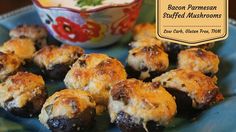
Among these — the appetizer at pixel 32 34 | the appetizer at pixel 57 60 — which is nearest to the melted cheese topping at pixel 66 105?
the appetizer at pixel 57 60

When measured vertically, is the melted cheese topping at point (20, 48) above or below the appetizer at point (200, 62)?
above

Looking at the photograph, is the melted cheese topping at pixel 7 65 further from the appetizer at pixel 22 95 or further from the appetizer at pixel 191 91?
the appetizer at pixel 191 91

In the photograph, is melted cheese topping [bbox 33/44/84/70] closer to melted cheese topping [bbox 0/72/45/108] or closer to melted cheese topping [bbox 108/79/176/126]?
melted cheese topping [bbox 0/72/45/108]

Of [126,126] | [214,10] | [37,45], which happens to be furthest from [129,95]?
[37,45]

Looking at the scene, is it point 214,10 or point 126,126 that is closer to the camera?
point 214,10

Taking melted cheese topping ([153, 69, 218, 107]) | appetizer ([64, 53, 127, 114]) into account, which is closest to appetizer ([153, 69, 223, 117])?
melted cheese topping ([153, 69, 218, 107])

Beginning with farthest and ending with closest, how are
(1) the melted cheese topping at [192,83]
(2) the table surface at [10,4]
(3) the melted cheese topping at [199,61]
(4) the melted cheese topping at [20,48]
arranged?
(2) the table surface at [10,4], (4) the melted cheese topping at [20,48], (3) the melted cheese topping at [199,61], (1) the melted cheese topping at [192,83]

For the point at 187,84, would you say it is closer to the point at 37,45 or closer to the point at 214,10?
the point at 214,10
